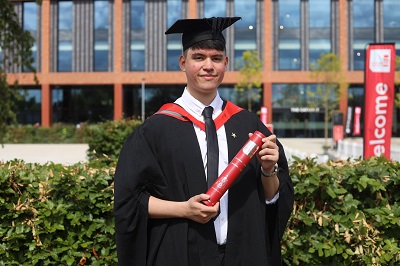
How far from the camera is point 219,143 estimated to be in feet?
6.90

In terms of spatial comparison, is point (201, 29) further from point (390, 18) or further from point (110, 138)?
point (390, 18)

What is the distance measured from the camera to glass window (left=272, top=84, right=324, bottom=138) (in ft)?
136

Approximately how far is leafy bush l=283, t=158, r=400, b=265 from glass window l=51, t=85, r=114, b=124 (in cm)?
4092

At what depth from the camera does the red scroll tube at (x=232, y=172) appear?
182 cm

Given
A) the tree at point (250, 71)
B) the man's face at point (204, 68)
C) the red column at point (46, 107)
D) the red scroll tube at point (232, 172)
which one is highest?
the tree at point (250, 71)

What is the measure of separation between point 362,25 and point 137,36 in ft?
74.8

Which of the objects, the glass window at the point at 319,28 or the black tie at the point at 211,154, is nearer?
the black tie at the point at 211,154

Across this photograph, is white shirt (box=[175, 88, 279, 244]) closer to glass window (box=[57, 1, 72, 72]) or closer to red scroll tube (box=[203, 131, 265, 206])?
red scroll tube (box=[203, 131, 265, 206])

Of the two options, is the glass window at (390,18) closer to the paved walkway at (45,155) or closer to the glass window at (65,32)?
the paved walkway at (45,155)

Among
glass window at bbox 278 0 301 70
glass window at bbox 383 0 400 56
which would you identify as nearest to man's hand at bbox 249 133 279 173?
glass window at bbox 278 0 301 70

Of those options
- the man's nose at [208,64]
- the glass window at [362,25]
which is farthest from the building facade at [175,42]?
the man's nose at [208,64]

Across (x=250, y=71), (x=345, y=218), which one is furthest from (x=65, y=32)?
(x=345, y=218)

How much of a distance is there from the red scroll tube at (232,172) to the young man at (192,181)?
62mm

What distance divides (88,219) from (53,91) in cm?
4295
